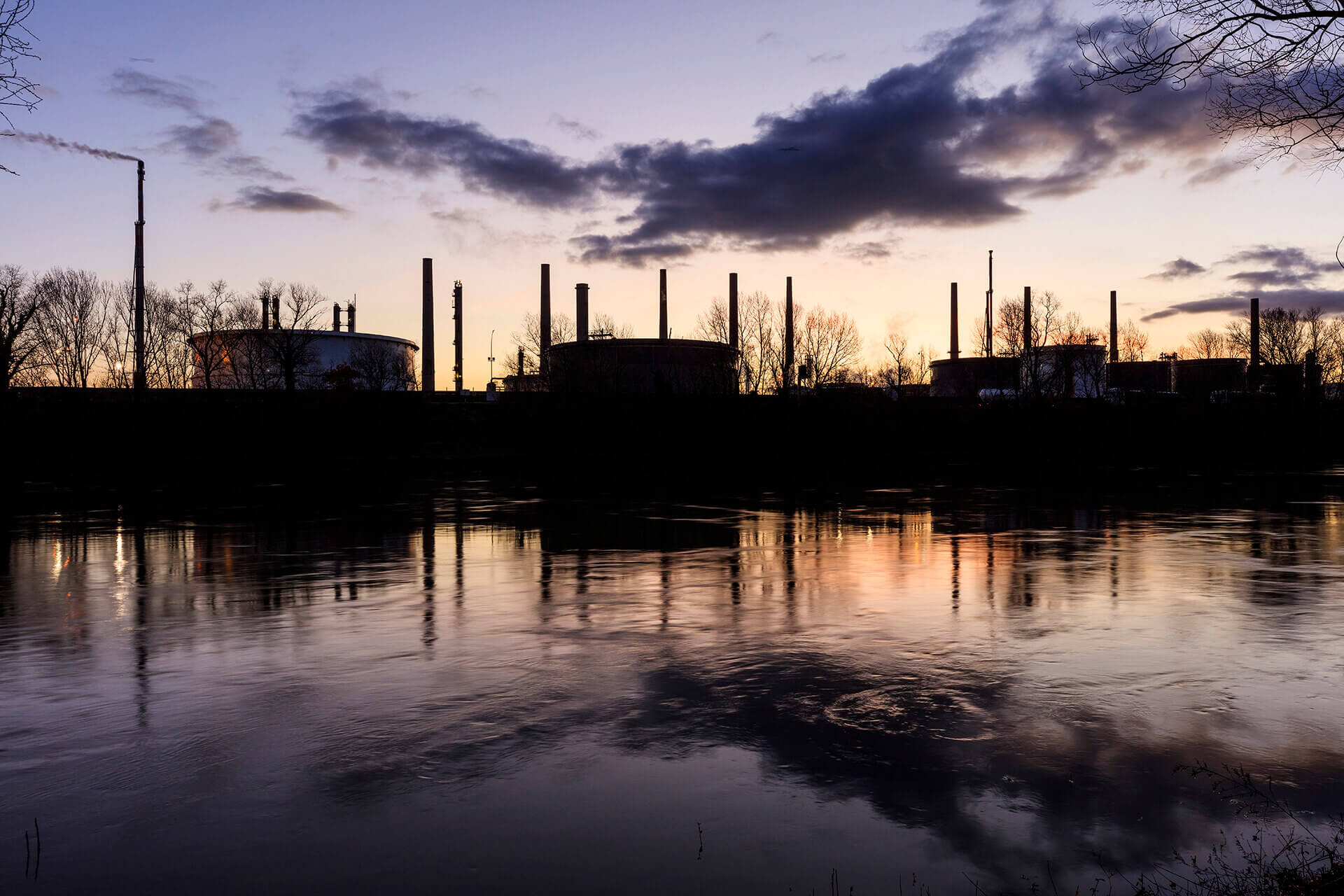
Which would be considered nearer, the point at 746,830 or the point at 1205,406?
the point at 746,830

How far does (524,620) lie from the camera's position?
29.1 feet

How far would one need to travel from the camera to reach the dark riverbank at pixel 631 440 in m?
31.8

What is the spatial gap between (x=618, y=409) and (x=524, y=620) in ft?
109

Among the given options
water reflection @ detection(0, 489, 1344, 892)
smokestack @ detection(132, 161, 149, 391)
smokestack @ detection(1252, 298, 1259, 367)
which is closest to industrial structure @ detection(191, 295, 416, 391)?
smokestack @ detection(132, 161, 149, 391)

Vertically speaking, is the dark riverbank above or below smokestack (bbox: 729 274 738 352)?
below

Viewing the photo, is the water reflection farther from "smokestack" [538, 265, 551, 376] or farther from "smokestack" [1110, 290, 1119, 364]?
"smokestack" [1110, 290, 1119, 364]

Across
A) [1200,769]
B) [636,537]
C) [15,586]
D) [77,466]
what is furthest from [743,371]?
[1200,769]

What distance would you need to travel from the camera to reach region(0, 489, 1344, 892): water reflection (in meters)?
4.39

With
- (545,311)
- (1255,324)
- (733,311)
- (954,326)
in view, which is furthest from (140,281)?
(1255,324)

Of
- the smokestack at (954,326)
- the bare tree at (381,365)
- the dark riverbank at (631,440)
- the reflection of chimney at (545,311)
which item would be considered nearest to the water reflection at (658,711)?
the dark riverbank at (631,440)

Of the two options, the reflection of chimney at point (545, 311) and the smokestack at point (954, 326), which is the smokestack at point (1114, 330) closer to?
the smokestack at point (954, 326)

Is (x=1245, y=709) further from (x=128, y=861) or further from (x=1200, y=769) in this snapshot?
(x=128, y=861)

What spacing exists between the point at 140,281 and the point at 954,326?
58404 mm

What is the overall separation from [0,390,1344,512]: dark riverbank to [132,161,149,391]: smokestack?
495 centimetres
